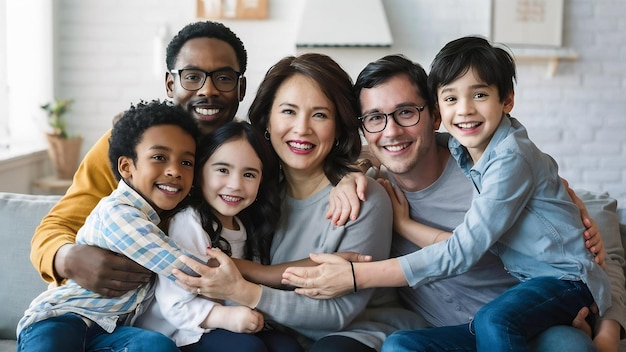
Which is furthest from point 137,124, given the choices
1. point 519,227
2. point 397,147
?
point 519,227

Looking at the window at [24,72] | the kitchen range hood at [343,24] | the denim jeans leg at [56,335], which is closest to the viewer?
the denim jeans leg at [56,335]

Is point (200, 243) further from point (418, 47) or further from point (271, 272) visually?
point (418, 47)

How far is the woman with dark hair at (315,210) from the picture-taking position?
174cm

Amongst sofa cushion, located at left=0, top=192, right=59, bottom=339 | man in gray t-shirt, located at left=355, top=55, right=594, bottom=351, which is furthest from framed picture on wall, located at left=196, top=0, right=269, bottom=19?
man in gray t-shirt, located at left=355, top=55, right=594, bottom=351

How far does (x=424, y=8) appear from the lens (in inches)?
186

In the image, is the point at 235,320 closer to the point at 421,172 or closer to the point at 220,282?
the point at 220,282

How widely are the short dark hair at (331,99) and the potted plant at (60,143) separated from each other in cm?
252

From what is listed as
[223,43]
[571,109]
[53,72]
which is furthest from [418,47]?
[223,43]

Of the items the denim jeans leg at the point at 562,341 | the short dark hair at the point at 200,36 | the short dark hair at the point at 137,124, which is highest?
the short dark hair at the point at 200,36

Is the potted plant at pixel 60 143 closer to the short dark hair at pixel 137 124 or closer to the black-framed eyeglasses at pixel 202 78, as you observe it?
the black-framed eyeglasses at pixel 202 78

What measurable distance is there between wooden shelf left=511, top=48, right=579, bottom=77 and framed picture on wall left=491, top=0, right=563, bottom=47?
0.05m

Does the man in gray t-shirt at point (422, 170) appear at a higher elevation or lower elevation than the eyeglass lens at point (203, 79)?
lower

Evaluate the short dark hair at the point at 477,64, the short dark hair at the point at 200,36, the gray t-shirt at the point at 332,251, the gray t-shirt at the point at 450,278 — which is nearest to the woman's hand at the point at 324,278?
the gray t-shirt at the point at 332,251

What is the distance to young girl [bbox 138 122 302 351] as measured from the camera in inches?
66.6
